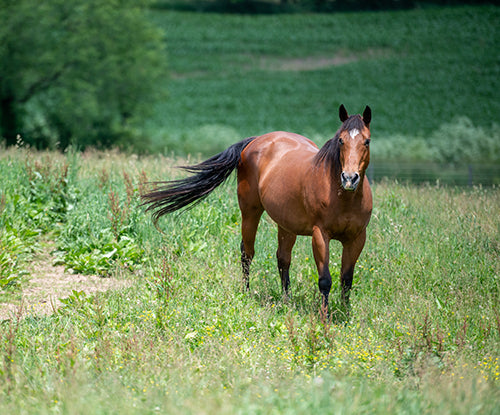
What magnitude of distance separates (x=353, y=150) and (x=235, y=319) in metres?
1.93

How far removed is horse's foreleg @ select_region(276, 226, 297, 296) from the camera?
5.80 meters

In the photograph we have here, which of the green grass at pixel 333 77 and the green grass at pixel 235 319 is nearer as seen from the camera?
the green grass at pixel 235 319

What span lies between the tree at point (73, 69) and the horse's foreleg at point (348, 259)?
16.7m

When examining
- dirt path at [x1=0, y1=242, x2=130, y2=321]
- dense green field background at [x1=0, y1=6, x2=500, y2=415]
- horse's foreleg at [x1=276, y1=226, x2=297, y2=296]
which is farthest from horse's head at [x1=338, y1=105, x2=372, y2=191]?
dirt path at [x1=0, y1=242, x2=130, y2=321]

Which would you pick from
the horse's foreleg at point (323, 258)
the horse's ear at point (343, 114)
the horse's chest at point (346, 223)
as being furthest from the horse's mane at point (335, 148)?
the horse's foreleg at point (323, 258)

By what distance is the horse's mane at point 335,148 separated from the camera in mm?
4348

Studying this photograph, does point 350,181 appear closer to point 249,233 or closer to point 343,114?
point 343,114

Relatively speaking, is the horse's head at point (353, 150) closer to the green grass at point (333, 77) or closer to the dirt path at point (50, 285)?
the dirt path at point (50, 285)

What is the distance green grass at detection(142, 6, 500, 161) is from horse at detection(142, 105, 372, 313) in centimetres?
1944

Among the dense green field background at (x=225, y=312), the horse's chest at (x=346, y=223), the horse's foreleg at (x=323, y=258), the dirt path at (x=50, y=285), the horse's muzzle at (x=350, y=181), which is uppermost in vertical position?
the horse's muzzle at (x=350, y=181)

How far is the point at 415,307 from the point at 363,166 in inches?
66.1

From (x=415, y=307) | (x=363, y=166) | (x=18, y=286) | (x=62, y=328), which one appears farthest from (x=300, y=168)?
(x=18, y=286)

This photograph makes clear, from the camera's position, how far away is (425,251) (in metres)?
6.39

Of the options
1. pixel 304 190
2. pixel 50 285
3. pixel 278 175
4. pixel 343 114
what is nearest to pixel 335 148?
pixel 343 114
